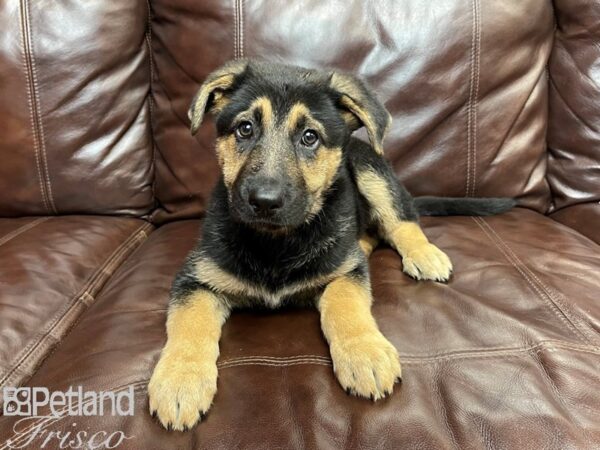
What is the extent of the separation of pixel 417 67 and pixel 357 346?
1.57m

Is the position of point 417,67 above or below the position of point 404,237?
above

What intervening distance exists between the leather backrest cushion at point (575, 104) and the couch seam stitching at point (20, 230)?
263 centimetres

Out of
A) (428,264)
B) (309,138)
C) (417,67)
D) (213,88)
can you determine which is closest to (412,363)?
(428,264)

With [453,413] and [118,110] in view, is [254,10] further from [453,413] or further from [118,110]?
[453,413]

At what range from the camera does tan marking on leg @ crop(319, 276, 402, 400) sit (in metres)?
1.32

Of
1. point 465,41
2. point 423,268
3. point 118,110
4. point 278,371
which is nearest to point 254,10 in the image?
point 118,110

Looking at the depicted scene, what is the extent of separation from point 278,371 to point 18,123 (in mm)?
1952

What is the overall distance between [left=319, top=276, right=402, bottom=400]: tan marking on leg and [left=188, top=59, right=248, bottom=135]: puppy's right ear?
805 mm

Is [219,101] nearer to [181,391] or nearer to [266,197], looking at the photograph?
[266,197]

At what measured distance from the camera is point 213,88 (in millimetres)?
1850

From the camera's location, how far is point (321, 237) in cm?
189

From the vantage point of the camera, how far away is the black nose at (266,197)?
1587 millimetres

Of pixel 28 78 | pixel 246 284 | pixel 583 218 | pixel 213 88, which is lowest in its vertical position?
pixel 583 218

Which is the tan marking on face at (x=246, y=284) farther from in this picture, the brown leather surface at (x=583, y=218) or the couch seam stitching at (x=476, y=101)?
the brown leather surface at (x=583, y=218)
